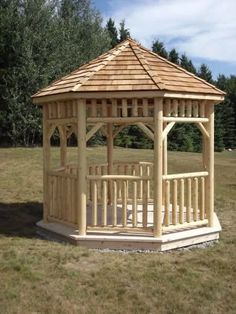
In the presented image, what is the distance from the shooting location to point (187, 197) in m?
9.02

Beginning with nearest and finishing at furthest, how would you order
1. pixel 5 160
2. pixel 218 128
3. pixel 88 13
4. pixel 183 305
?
1. pixel 183 305
2. pixel 5 160
3. pixel 88 13
4. pixel 218 128

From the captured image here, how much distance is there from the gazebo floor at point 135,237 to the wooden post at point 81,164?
25 cm

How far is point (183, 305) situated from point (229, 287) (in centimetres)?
103

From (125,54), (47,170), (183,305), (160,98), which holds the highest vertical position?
(125,54)

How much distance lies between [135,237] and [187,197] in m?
1.37

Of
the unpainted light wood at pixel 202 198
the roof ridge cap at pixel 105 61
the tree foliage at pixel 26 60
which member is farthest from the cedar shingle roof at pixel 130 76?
the tree foliage at pixel 26 60

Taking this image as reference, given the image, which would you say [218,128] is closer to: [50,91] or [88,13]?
[88,13]

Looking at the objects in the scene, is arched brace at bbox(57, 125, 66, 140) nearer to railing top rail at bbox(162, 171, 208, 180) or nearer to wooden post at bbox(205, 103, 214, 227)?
railing top rail at bbox(162, 171, 208, 180)

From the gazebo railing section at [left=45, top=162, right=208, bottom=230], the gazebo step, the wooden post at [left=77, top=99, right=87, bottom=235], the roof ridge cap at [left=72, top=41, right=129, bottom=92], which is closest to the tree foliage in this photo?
the roof ridge cap at [left=72, top=41, right=129, bottom=92]

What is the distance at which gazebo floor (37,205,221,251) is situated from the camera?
8.44 meters

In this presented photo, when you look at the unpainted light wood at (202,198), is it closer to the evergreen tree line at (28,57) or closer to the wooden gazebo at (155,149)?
the wooden gazebo at (155,149)

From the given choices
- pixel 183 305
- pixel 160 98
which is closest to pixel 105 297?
pixel 183 305

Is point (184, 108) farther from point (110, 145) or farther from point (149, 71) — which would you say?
point (110, 145)

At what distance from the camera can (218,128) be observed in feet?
174
